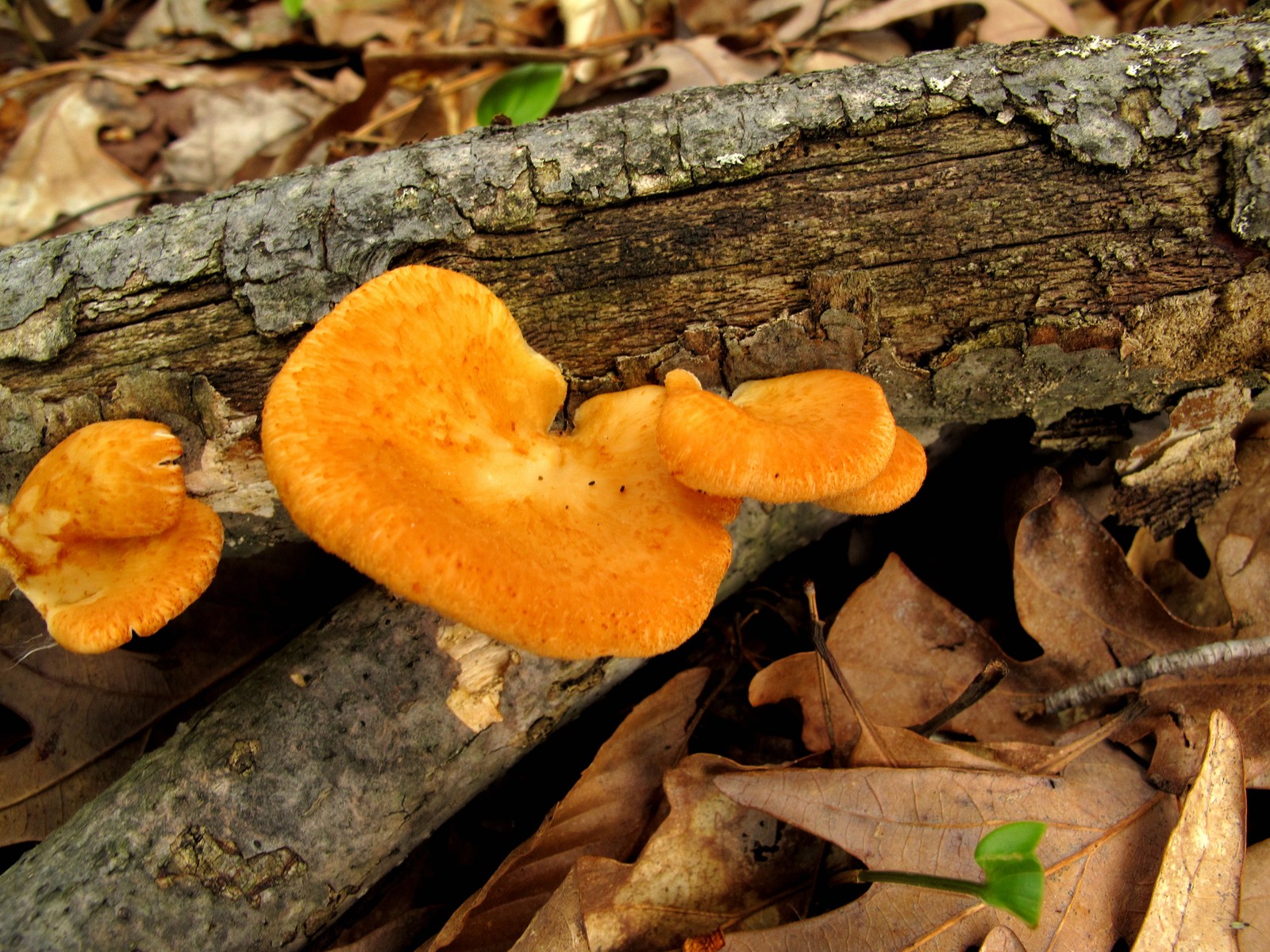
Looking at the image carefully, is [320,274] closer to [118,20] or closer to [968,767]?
[968,767]

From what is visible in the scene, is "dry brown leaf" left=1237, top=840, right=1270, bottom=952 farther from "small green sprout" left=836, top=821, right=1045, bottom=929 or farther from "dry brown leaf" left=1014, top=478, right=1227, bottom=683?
"small green sprout" left=836, top=821, right=1045, bottom=929

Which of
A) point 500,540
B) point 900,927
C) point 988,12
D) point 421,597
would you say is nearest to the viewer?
point 421,597

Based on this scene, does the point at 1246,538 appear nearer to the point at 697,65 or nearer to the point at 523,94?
the point at 697,65

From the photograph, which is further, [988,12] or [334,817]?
[988,12]

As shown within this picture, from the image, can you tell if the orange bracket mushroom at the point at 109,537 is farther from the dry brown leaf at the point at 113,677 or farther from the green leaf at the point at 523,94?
the green leaf at the point at 523,94

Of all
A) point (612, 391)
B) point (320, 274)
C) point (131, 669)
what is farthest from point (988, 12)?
point (131, 669)

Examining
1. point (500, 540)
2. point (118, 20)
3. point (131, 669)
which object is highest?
point (118, 20)

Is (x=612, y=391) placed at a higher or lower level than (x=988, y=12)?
lower
